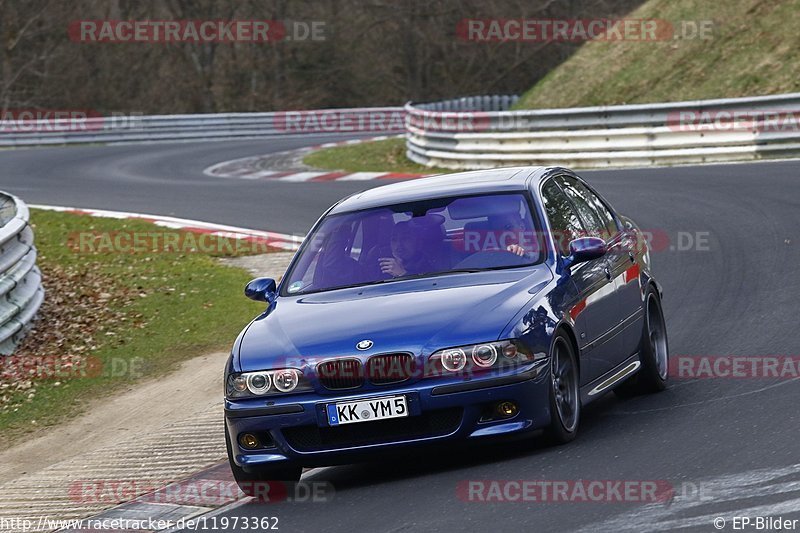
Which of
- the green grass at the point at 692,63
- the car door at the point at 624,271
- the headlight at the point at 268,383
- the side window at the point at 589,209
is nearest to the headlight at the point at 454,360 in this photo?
the headlight at the point at 268,383

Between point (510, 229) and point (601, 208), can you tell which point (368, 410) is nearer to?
point (510, 229)

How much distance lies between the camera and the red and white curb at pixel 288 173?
24.7 meters

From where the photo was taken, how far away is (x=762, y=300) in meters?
11.0

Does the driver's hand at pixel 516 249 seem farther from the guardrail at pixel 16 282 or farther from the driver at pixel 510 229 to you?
the guardrail at pixel 16 282

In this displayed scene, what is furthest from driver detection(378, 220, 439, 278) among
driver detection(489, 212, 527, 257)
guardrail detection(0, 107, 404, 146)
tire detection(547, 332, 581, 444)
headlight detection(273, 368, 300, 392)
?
guardrail detection(0, 107, 404, 146)

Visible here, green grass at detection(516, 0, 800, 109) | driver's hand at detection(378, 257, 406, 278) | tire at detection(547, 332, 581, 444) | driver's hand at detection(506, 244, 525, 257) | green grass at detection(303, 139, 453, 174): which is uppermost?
driver's hand at detection(506, 244, 525, 257)

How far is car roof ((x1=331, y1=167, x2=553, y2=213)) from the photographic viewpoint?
26.9 ft

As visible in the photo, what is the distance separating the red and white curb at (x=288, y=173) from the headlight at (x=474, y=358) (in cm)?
1642

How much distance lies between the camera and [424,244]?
7.95 meters

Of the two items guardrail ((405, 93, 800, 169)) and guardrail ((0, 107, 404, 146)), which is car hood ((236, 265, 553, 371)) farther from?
guardrail ((0, 107, 404, 146))

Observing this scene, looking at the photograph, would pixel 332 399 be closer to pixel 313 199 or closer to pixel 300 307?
pixel 300 307

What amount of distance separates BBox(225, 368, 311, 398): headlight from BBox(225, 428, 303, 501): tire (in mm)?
315

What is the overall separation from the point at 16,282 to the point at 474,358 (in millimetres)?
7012

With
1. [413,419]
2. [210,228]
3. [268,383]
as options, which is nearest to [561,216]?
[413,419]
